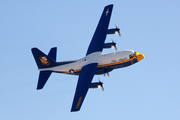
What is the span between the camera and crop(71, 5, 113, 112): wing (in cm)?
7906

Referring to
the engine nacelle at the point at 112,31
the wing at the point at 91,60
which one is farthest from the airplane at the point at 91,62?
the engine nacelle at the point at 112,31

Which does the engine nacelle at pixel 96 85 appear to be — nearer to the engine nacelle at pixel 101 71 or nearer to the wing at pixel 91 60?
the wing at pixel 91 60

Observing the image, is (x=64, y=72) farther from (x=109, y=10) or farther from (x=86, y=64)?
(x=109, y=10)

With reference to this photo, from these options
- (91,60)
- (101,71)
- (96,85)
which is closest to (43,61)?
(91,60)

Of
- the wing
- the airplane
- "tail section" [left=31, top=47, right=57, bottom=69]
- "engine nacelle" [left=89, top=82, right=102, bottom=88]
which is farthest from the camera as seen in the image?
"tail section" [left=31, top=47, right=57, bottom=69]

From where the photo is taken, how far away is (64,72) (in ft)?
293

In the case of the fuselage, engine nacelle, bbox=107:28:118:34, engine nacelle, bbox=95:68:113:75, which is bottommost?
engine nacelle, bbox=95:68:113:75

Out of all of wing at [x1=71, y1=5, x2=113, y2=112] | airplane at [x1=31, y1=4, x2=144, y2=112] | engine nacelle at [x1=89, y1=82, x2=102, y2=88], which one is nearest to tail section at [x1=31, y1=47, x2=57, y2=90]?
airplane at [x1=31, y1=4, x2=144, y2=112]

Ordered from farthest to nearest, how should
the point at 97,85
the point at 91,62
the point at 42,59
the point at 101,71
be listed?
the point at 42,59 < the point at 91,62 < the point at 101,71 < the point at 97,85

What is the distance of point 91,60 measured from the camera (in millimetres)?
86875

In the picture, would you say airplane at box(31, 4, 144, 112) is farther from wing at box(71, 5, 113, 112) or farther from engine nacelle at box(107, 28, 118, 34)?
engine nacelle at box(107, 28, 118, 34)

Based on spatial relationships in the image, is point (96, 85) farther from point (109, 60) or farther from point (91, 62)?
point (109, 60)

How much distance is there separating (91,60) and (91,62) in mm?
611

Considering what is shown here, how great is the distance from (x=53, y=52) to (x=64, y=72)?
20.3 ft
